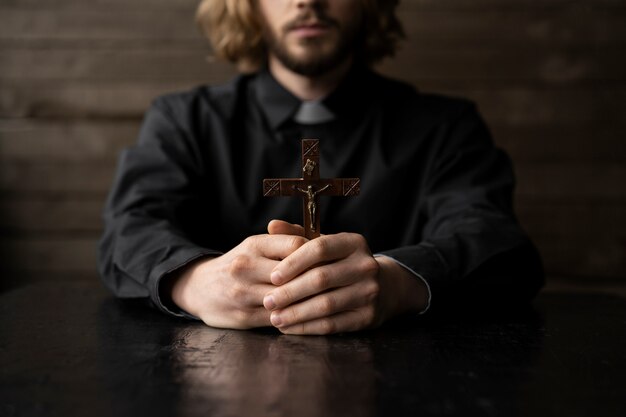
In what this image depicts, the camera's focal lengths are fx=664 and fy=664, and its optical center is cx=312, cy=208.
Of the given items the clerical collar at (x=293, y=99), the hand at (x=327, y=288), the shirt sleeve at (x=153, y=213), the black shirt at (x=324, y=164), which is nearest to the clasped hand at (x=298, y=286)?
the hand at (x=327, y=288)

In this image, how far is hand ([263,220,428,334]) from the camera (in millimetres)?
938

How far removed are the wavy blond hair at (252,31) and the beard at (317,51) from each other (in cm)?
26

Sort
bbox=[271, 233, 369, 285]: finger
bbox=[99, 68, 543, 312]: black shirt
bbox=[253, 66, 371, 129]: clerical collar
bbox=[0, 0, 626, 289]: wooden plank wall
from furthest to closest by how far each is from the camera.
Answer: bbox=[0, 0, 626, 289]: wooden plank wall, bbox=[253, 66, 371, 129]: clerical collar, bbox=[99, 68, 543, 312]: black shirt, bbox=[271, 233, 369, 285]: finger

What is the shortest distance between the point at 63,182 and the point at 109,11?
570 millimetres

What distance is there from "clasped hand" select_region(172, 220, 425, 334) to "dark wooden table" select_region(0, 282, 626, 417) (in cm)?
2

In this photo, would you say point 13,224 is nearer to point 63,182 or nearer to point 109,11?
point 63,182

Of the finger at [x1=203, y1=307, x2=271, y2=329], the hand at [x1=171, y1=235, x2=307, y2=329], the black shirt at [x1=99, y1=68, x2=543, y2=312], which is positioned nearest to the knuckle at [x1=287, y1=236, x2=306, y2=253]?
the hand at [x1=171, y1=235, x2=307, y2=329]

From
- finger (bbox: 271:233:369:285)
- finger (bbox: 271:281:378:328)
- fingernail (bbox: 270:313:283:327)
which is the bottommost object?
fingernail (bbox: 270:313:283:327)

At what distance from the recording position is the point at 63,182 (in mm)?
2152

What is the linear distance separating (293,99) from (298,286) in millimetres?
770

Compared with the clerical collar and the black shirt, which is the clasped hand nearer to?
the black shirt

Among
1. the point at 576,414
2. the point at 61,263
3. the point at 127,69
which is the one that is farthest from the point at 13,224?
the point at 576,414

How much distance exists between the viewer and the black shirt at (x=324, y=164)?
1437mm

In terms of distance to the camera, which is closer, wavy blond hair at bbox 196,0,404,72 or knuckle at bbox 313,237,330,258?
knuckle at bbox 313,237,330,258
